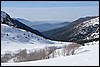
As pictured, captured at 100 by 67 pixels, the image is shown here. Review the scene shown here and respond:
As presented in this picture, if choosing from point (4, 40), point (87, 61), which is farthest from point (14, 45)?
point (87, 61)

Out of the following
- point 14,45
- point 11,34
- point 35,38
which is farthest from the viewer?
point 35,38

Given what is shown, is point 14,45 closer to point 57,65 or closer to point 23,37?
point 23,37

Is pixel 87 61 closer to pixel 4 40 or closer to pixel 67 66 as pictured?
pixel 67 66

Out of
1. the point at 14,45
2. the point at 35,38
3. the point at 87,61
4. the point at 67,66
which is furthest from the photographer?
the point at 35,38

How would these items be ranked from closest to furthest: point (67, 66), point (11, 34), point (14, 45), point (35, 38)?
1. point (67, 66)
2. point (14, 45)
3. point (11, 34)
4. point (35, 38)

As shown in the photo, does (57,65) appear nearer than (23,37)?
Yes

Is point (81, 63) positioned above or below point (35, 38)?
above

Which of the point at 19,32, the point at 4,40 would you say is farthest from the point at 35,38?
the point at 4,40

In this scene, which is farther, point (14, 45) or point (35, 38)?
point (35, 38)

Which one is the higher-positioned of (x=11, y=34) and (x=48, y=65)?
(x=48, y=65)
